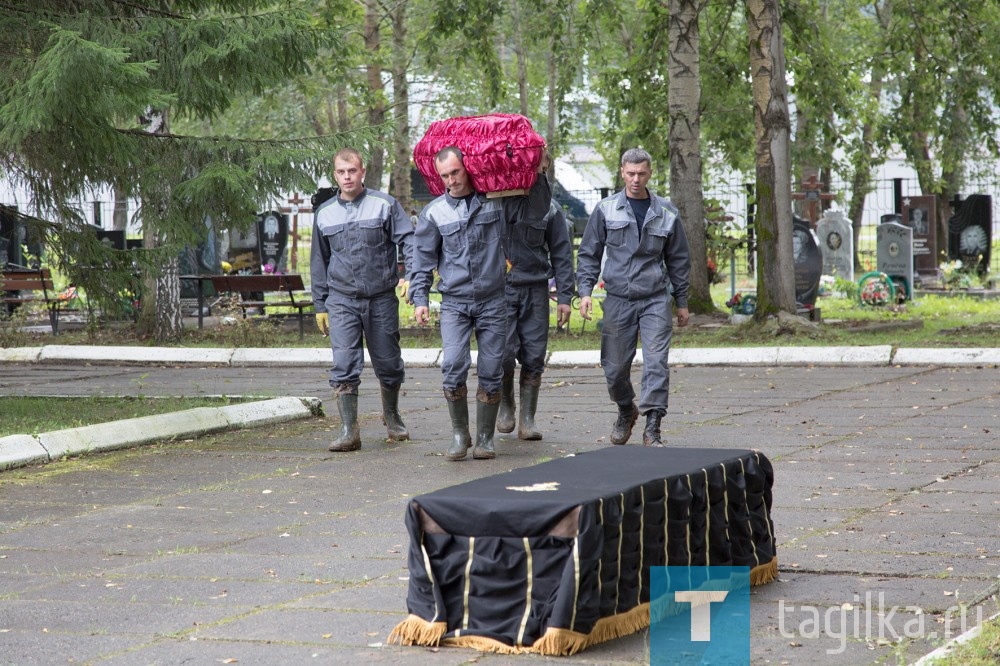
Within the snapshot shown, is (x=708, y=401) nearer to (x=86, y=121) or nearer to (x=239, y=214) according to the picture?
(x=239, y=214)

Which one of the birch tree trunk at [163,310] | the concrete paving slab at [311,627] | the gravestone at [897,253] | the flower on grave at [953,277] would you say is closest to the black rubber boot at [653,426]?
the concrete paving slab at [311,627]

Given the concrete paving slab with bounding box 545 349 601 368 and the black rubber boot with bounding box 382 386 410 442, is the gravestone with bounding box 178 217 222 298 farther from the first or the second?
the black rubber boot with bounding box 382 386 410 442

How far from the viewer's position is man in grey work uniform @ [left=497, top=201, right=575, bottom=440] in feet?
29.7

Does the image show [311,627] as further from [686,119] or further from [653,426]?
[686,119]

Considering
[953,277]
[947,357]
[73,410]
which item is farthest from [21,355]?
[953,277]

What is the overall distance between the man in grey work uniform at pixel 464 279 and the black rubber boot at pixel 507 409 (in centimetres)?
96

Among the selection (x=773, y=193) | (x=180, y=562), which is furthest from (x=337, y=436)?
(x=773, y=193)

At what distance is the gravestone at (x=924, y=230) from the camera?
29109 millimetres

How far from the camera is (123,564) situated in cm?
610

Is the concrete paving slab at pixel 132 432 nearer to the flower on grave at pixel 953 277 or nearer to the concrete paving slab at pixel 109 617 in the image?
the concrete paving slab at pixel 109 617

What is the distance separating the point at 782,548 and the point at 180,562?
2.65 m

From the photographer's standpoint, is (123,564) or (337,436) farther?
(337,436)

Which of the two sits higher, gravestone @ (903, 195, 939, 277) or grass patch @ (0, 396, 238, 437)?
gravestone @ (903, 195, 939, 277)

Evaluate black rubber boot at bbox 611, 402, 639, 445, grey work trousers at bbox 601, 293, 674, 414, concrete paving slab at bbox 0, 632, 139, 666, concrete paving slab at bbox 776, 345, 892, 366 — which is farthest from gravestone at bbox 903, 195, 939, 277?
concrete paving slab at bbox 0, 632, 139, 666
